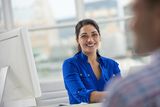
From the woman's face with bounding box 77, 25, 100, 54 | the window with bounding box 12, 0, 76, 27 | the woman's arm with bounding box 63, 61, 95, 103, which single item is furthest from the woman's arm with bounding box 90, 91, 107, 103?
the window with bounding box 12, 0, 76, 27

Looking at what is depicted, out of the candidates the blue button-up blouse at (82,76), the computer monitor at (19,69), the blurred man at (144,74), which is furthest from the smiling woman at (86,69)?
the blurred man at (144,74)

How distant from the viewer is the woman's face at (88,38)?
264 cm

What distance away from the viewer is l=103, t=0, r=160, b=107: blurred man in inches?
18.6

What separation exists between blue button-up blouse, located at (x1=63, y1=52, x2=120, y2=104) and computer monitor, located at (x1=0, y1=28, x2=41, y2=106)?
0.60 meters

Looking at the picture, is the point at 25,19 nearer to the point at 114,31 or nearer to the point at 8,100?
the point at 114,31

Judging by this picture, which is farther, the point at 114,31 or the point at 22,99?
the point at 114,31

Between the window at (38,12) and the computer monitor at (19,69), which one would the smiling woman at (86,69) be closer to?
the computer monitor at (19,69)

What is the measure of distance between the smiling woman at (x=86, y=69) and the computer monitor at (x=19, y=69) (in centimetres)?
59

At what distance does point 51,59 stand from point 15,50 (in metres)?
1.91

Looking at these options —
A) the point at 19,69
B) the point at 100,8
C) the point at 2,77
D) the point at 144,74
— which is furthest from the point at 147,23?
the point at 100,8

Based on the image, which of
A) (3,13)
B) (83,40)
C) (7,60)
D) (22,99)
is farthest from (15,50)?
(3,13)

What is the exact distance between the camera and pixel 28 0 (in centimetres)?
378

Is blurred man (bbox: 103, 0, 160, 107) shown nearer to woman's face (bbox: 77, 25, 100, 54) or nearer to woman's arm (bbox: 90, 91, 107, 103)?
woman's arm (bbox: 90, 91, 107, 103)

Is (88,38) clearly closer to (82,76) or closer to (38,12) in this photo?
(82,76)
